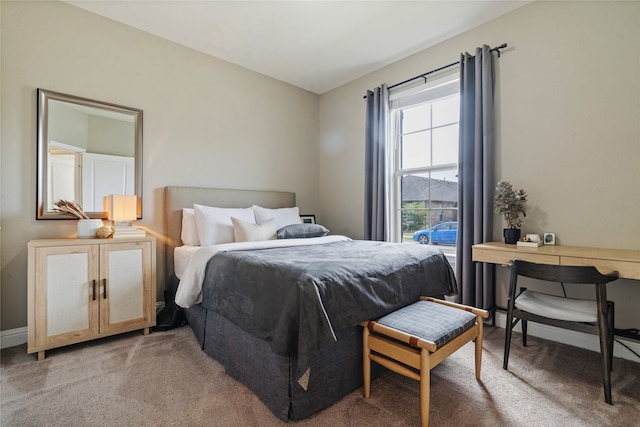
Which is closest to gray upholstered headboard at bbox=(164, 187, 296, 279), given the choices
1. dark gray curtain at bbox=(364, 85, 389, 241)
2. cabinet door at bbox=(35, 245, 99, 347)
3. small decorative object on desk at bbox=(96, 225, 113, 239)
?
small decorative object on desk at bbox=(96, 225, 113, 239)

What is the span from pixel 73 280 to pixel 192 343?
0.97m

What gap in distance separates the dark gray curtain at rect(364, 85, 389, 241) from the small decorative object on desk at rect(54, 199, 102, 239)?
2.67 meters

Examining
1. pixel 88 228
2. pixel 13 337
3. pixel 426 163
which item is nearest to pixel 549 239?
pixel 426 163

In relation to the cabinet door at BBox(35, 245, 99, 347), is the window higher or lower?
higher

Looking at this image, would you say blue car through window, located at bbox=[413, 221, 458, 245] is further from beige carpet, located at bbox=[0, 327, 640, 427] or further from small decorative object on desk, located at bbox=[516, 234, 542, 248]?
beige carpet, located at bbox=[0, 327, 640, 427]

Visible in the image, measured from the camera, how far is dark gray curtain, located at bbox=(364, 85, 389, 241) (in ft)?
11.7

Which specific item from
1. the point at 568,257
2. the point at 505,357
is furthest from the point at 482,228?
the point at 505,357

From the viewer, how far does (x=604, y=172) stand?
2.25 meters

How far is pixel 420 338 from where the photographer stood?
4.78ft

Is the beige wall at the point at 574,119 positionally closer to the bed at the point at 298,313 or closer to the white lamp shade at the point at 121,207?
the bed at the point at 298,313

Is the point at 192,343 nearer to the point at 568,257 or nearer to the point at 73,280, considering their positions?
the point at 73,280

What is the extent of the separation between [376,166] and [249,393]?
8.79ft

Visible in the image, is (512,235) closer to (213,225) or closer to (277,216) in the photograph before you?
(277,216)

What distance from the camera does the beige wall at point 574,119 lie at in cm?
216
